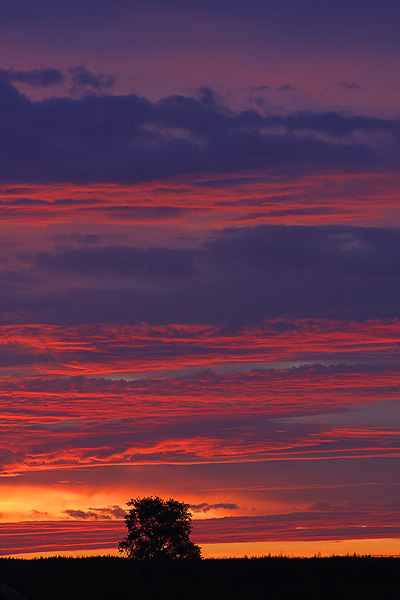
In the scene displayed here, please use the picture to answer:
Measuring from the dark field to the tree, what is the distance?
83.9 feet

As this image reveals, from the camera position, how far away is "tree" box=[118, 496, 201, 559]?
6900cm

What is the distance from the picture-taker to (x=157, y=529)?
230 ft

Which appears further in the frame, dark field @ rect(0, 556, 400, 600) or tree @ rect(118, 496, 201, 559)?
tree @ rect(118, 496, 201, 559)

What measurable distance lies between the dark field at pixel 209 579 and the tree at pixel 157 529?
25585mm

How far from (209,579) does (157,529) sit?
30023 mm

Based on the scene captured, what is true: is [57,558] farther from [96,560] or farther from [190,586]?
[190,586]

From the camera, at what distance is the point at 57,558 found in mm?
45094

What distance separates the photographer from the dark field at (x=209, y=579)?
3919 cm

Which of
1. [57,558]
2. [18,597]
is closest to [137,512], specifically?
[57,558]

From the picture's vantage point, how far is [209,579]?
4091 centimetres

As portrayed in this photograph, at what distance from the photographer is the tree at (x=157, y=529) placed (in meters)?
69.0

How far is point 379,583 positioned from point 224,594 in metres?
7.44

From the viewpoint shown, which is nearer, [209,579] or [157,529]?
[209,579]

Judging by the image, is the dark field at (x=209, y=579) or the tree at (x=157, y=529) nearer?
the dark field at (x=209, y=579)
